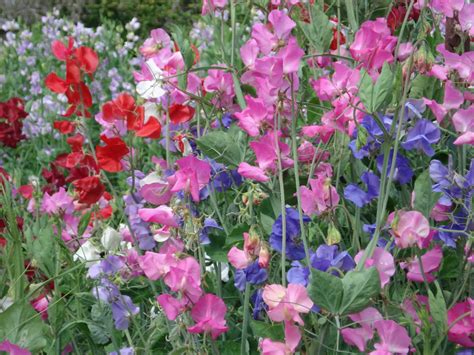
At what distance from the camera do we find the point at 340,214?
1435mm

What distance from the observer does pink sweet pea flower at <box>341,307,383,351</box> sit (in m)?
1.05

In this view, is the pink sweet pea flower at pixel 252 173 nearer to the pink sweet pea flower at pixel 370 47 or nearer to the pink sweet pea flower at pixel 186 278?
the pink sweet pea flower at pixel 186 278

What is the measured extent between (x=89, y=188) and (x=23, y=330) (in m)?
0.34

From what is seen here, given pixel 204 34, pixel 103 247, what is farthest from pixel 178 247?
pixel 204 34

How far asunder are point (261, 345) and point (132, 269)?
37cm

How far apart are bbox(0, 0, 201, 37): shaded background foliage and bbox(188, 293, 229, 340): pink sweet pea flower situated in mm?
5600

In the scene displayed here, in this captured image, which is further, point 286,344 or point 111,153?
point 111,153

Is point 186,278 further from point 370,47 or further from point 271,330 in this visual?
point 370,47

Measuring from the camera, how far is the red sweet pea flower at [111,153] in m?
1.33

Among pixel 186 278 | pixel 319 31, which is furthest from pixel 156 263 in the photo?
pixel 319 31

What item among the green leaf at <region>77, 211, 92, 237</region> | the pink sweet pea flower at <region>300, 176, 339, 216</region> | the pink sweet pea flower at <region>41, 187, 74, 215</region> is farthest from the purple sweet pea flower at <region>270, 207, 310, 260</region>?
the pink sweet pea flower at <region>41, 187, 74, 215</region>

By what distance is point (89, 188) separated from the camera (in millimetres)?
1420

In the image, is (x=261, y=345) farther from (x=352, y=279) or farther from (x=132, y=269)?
(x=132, y=269)

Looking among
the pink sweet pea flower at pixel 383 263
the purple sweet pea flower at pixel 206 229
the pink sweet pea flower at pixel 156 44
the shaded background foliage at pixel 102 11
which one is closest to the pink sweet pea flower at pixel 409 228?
the pink sweet pea flower at pixel 383 263
